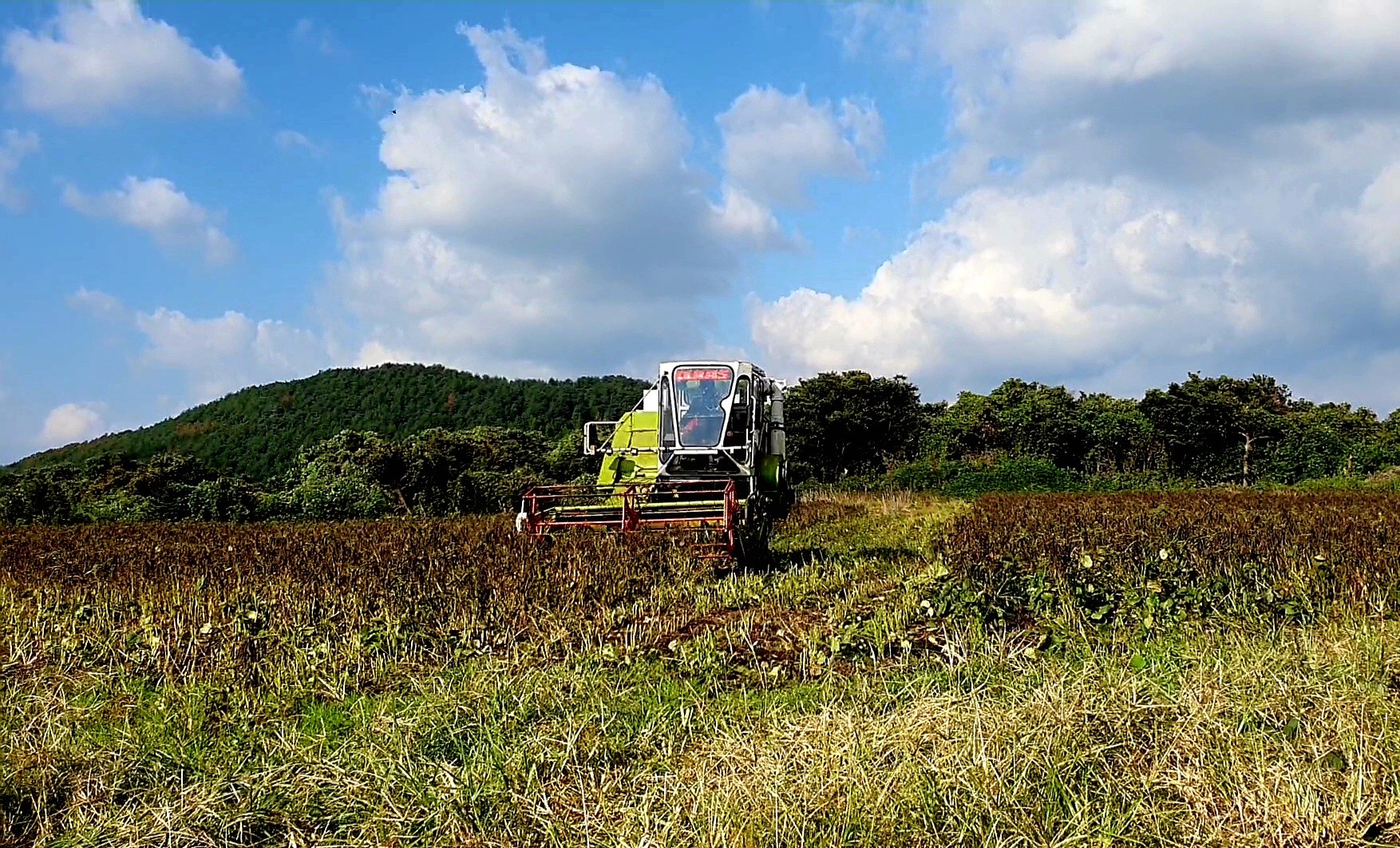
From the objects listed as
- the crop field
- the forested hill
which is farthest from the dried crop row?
the forested hill

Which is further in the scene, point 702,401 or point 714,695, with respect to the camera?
point 702,401

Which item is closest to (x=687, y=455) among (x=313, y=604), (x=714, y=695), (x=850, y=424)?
(x=313, y=604)

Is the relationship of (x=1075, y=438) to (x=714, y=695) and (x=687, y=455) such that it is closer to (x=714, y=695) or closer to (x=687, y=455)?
(x=687, y=455)

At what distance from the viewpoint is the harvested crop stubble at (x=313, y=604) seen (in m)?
7.03

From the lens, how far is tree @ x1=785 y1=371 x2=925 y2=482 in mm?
40031

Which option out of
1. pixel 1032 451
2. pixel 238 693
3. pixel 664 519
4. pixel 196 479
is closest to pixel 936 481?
pixel 1032 451

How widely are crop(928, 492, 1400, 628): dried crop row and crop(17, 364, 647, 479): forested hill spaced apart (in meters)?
48.4

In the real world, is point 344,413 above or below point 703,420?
above

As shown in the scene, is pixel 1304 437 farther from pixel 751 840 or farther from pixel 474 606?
pixel 751 840

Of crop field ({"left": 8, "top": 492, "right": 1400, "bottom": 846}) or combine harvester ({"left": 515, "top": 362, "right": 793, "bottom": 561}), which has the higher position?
combine harvester ({"left": 515, "top": 362, "right": 793, "bottom": 561})

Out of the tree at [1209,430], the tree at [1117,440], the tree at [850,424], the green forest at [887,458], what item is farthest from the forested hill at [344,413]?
the tree at [1209,430]

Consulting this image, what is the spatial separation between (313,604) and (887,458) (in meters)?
35.2

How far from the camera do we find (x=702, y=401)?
48.3ft

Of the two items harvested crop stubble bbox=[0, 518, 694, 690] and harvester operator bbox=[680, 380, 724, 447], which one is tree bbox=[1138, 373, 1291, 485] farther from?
harvested crop stubble bbox=[0, 518, 694, 690]
